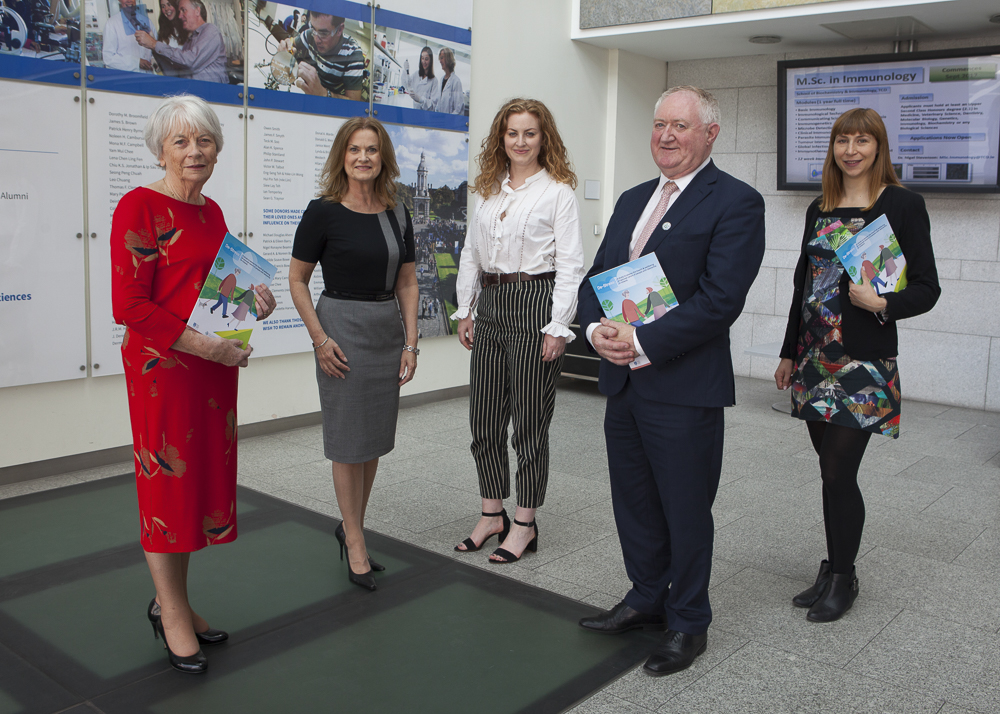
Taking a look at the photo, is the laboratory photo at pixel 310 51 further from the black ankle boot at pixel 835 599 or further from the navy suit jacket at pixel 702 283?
the black ankle boot at pixel 835 599

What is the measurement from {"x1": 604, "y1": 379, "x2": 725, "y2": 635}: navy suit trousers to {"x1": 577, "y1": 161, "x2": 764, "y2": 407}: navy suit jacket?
0.07m

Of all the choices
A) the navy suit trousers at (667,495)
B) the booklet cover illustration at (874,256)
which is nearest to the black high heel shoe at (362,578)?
the navy suit trousers at (667,495)

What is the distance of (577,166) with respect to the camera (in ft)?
21.9

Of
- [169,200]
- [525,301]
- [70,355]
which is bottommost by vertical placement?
[70,355]

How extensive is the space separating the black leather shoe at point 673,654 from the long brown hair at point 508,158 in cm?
157

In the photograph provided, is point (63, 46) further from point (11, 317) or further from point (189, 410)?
point (189, 410)

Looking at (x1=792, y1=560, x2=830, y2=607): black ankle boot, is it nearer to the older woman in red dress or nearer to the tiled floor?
the tiled floor

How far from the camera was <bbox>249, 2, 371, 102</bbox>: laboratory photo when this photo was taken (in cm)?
447

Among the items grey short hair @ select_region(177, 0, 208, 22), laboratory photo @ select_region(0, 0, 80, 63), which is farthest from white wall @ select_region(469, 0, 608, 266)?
laboratory photo @ select_region(0, 0, 80, 63)

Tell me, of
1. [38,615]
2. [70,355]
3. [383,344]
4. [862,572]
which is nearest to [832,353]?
[862,572]

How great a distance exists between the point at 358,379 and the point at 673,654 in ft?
4.17

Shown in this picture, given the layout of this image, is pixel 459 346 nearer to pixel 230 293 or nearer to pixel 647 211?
pixel 647 211

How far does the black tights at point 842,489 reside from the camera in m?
2.57

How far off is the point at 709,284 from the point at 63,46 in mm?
3108
